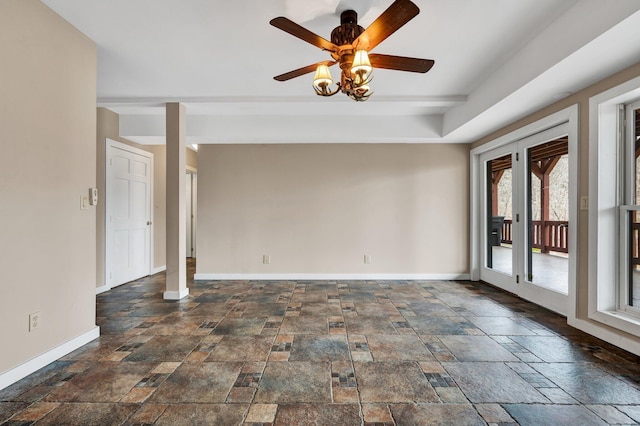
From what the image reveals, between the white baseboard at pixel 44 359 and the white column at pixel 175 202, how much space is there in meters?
1.15

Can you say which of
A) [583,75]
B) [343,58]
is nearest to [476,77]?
[583,75]

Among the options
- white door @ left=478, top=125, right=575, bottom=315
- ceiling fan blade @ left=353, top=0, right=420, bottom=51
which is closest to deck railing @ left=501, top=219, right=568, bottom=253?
white door @ left=478, top=125, right=575, bottom=315

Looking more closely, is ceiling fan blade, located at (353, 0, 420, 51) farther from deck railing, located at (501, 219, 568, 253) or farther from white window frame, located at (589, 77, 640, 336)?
deck railing, located at (501, 219, 568, 253)

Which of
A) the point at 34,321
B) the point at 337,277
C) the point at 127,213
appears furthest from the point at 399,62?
the point at 127,213

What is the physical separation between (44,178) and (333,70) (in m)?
2.77

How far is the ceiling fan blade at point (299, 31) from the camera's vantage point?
6.16 feet

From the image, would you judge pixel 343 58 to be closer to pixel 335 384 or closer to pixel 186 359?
pixel 335 384

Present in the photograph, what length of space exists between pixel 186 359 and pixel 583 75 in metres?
4.02

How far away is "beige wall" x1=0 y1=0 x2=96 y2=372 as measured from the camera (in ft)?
6.51

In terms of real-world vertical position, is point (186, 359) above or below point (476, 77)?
below

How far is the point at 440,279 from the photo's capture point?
506cm

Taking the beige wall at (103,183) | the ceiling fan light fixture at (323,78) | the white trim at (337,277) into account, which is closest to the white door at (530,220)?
the white trim at (337,277)

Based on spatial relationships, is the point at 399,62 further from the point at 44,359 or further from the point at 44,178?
the point at 44,359

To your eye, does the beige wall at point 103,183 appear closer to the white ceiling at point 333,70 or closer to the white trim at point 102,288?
the white trim at point 102,288
